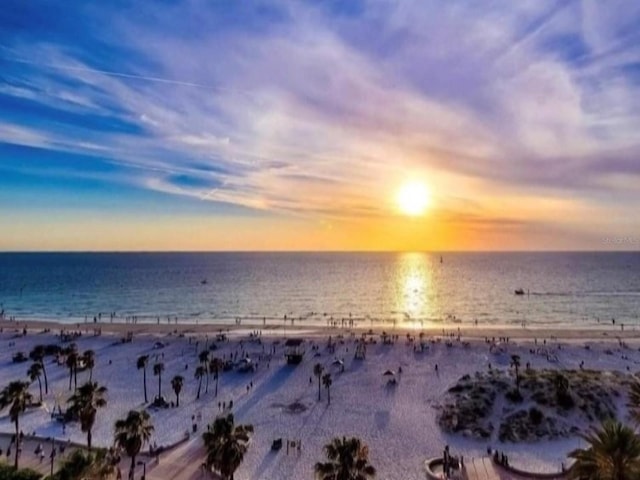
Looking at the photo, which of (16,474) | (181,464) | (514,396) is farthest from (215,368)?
(514,396)

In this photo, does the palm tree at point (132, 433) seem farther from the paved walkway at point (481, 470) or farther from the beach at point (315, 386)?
the paved walkway at point (481, 470)

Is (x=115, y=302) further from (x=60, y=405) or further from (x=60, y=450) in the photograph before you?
(x=60, y=450)

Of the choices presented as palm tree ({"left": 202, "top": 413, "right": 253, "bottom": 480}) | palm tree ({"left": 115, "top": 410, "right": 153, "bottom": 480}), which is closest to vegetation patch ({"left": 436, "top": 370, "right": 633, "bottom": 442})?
palm tree ({"left": 202, "top": 413, "right": 253, "bottom": 480})

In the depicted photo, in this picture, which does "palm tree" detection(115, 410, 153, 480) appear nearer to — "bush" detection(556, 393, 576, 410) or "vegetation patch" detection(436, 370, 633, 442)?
"vegetation patch" detection(436, 370, 633, 442)

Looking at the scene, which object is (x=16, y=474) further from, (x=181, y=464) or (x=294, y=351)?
(x=294, y=351)

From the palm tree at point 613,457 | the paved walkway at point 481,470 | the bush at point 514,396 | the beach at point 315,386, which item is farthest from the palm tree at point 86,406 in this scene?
the bush at point 514,396
